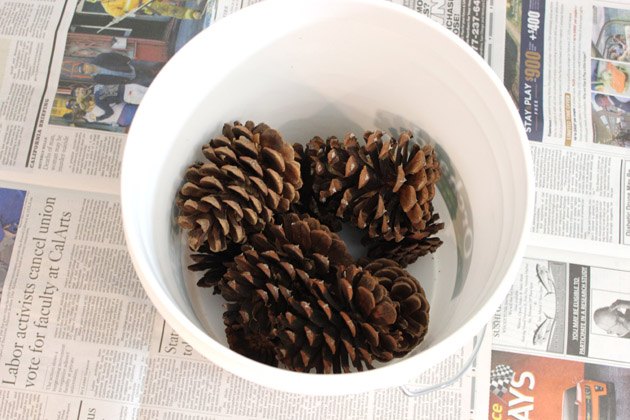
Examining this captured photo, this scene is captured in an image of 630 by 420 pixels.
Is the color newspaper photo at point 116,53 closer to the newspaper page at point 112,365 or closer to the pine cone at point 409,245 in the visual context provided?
the newspaper page at point 112,365

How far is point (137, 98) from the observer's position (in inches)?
25.8

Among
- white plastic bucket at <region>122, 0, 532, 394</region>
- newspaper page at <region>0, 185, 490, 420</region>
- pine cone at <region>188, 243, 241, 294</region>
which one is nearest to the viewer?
white plastic bucket at <region>122, 0, 532, 394</region>

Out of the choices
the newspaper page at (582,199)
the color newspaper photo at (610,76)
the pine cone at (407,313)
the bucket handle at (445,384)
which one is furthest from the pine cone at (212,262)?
the color newspaper photo at (610,76)

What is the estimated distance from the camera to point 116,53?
0.67 meters

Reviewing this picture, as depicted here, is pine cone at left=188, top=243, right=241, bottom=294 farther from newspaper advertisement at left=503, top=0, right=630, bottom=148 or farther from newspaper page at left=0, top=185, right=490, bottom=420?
newspaper advertisement at left=503, top=0, right=630, bottom=148

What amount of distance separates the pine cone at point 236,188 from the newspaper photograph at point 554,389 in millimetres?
306

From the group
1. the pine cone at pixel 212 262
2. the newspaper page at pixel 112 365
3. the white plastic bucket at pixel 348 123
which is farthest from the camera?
the newspaper page at pixel 112 365

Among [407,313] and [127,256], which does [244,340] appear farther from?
[127,256]

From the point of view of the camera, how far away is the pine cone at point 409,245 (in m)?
0.47

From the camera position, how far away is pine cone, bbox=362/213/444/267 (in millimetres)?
472

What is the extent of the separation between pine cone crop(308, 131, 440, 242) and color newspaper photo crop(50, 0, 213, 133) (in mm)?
296

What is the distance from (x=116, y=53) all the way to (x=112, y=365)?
1.14ft

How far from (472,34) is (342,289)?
1.35ft

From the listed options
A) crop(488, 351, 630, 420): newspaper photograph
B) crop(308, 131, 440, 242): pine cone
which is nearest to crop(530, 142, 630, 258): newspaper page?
crop(488, 351, 630, 420): newspaper photograph
